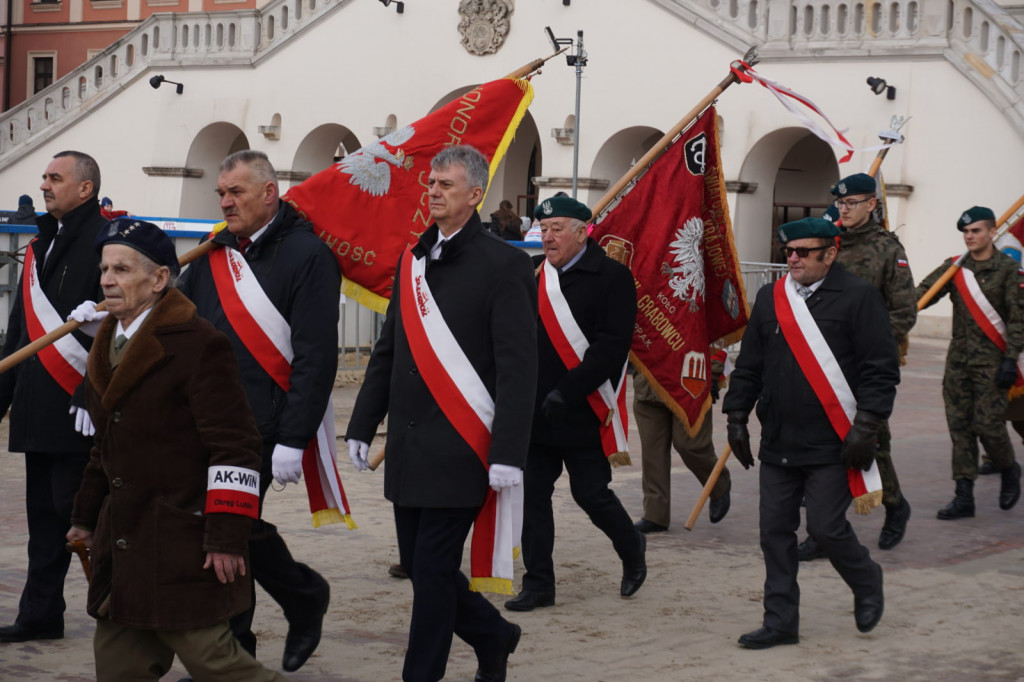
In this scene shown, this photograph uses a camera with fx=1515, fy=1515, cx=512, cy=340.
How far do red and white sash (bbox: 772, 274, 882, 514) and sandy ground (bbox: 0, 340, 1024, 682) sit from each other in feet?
2.12

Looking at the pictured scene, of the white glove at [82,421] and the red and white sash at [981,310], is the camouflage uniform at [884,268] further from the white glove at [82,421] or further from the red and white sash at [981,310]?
the white glove at [82,421]

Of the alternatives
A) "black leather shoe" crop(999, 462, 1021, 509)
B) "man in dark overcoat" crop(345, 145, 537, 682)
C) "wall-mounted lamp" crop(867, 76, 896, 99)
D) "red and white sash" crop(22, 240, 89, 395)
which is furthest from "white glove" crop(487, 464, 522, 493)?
"wall-mounted lamp" crop(867, 76, 896, 99)

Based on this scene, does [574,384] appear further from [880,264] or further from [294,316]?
[880,264]

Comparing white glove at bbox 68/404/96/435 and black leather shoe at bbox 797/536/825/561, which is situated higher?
white glove at bbox 68/404/96/435

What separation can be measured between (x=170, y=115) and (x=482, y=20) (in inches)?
350

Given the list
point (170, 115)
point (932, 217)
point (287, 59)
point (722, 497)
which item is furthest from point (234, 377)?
point (170, 115)

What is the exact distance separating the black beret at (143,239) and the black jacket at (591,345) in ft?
8.83

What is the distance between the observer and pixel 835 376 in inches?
255

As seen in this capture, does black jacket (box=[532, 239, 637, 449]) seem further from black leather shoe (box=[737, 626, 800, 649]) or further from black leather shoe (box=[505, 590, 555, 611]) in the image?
black leather shoe (box=[737, 626, 800, 649])

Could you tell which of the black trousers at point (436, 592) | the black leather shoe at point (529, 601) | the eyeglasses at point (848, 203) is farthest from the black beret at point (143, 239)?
the eyeglasses at point (848, 203)

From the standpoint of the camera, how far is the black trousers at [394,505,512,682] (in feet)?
16.9

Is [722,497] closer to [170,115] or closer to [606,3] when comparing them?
[606,3]

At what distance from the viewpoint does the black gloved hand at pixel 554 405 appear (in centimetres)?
685

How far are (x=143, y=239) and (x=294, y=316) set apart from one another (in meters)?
1.05
